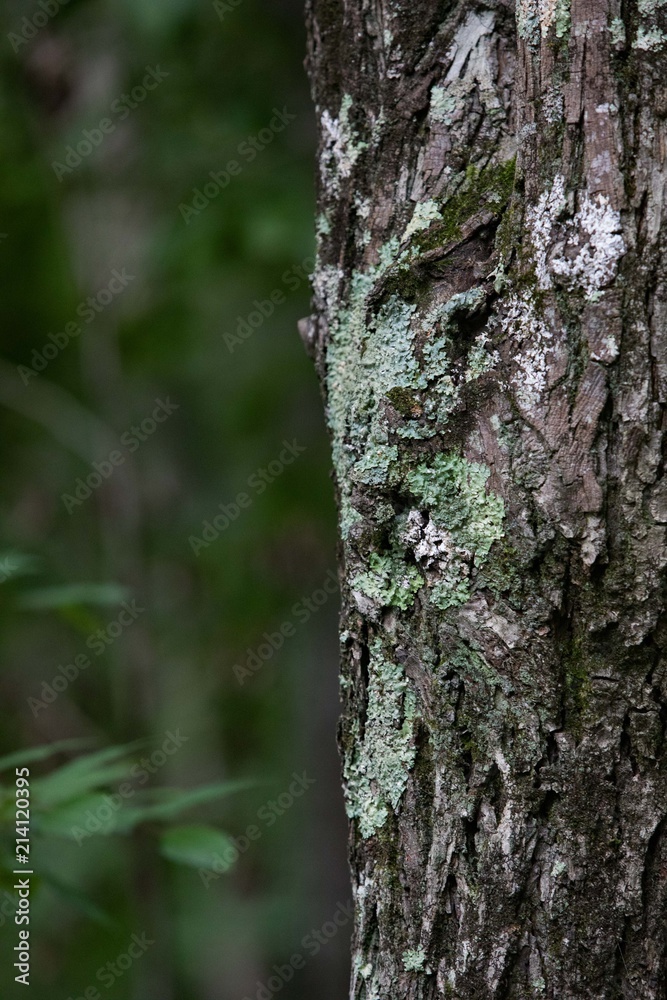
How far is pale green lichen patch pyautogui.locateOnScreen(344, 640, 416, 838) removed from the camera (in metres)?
1.04

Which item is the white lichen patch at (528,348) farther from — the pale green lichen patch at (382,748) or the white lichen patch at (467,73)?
the pale green lichen patch at (382,748)

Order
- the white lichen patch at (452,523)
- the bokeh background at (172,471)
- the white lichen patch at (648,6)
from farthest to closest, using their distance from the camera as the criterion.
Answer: the bokeh background at (172,471) → the white lichen patch at (452,523) → the white lichen patch at (648,6)

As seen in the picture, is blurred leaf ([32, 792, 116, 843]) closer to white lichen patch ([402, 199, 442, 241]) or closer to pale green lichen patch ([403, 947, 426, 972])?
pale green lichen patch ([403, 947, 426, 972])

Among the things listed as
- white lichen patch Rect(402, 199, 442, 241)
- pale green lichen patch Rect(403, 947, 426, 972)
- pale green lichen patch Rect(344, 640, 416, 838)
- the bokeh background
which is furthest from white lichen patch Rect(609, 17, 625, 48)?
the bokeh background

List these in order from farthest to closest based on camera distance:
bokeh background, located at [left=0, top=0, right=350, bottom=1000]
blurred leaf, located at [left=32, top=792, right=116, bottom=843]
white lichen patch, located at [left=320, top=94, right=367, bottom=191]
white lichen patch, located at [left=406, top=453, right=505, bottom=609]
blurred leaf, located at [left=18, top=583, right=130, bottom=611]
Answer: bokeh background, located at [left=0, top=0, right=350, bottom=1000]
blurred leaf, located at [left=18, top=583, right=130, bottom=611]
blurred leaf, located at [left=32, top=792, right=116, bottom=843]
white lichen patch, located at [left=320, top=94, right=367, bottom=191]
white lichen patch, located at [left=406, top=453, right=505, bottom=609]

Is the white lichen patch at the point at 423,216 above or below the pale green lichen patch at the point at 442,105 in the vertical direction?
below

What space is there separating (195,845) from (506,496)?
1081mm

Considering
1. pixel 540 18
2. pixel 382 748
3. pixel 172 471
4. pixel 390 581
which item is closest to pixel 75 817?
pixel 382 748

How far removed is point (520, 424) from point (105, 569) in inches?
158

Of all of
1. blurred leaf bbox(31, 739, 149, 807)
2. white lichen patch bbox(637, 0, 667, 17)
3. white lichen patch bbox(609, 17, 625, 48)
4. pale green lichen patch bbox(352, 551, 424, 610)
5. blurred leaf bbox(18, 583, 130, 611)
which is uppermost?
white lichen patch bbox(637, 0, 667, 17)

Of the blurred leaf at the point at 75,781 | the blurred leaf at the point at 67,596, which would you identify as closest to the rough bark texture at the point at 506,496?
the blurred leaf at the point at 75,781

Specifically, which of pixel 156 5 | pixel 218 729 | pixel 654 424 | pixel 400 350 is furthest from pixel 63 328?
pixel 654 424

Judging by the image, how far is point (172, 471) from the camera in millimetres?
4891

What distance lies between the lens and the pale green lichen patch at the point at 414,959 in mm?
1005
